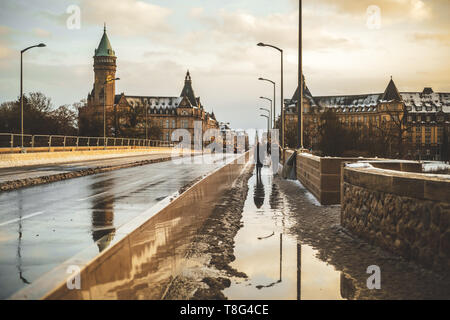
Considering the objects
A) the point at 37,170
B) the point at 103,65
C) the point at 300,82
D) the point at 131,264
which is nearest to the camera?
the point at 131,264

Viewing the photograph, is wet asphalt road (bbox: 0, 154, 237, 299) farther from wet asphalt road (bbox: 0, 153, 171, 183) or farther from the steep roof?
the steep roof

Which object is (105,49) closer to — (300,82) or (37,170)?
(37,170)

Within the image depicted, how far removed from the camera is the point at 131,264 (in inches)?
251

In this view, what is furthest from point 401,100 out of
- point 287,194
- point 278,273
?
point 278,273

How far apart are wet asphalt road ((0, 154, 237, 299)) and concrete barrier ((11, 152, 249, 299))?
15.6 inches

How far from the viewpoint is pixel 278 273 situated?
610 cm

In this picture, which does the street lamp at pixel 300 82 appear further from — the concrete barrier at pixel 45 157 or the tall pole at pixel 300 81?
the concrete barrier at pixel 45 157

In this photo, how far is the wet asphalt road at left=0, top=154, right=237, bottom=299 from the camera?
6.32 metres

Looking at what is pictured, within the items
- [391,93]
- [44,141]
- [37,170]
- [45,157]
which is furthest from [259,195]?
[391,93]

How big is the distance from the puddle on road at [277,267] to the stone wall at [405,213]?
1097 mm

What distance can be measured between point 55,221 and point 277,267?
563 centimetres

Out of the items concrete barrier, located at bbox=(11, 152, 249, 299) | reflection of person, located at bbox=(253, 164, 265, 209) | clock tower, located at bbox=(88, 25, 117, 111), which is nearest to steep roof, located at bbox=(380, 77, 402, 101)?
clock tower, located at bbox=(88, 25, 117, 111)

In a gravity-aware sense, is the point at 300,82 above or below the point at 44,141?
above
